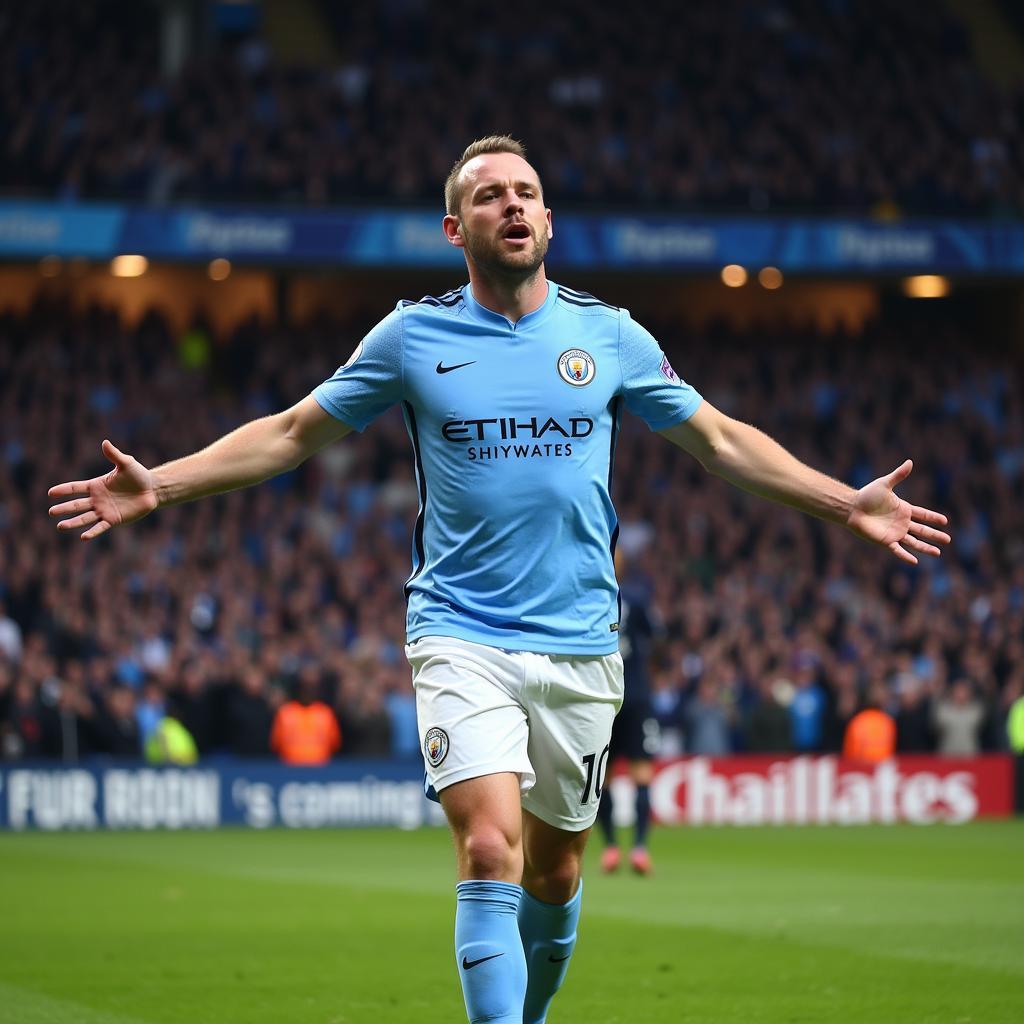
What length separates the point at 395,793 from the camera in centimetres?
2250

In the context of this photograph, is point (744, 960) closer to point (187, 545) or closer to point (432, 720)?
point (432, 720)

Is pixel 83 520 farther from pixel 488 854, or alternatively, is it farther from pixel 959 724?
pixel 959 724

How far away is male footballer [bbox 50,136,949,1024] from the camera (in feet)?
17.9

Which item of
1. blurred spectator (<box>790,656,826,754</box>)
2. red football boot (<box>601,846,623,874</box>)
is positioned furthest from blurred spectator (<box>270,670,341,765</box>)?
red football boot (<box>601,846,623,874</box>)

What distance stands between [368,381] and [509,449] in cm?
48

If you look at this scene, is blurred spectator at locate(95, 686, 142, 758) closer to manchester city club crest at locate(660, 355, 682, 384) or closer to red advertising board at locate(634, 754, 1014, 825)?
red advertising board at locate(634, 754, 1014, 825)

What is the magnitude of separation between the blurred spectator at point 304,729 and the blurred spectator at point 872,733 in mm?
6335

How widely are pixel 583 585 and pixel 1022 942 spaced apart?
222 inches

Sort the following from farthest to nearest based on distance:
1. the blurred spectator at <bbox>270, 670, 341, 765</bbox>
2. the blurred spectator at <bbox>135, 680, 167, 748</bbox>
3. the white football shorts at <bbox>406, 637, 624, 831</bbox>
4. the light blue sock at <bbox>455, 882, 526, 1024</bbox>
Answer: the blurred spectator at <bbox>270, 670, 341, 765</bbox>, the blurred spectator at <bbox>135, 680, 167, 748</bbox>, the white football shorts at <bbox>406, 637, 624, 831</bbox>, the light blue sock at <bbox>455, 882, 526, 1024</bbox>

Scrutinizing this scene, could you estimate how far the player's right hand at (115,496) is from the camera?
546 centimetres

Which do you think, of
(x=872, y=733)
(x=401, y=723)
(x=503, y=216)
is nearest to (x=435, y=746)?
(x=503, y=216)

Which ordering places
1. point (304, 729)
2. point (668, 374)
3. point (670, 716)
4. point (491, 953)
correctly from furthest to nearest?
1. point (670, 716)
2. point (304, 729)
3. point (668, 374)
4. point (491, 953)

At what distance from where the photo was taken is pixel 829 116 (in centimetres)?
3369

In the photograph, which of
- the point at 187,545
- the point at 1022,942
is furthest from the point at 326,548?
the point at 1022,942
